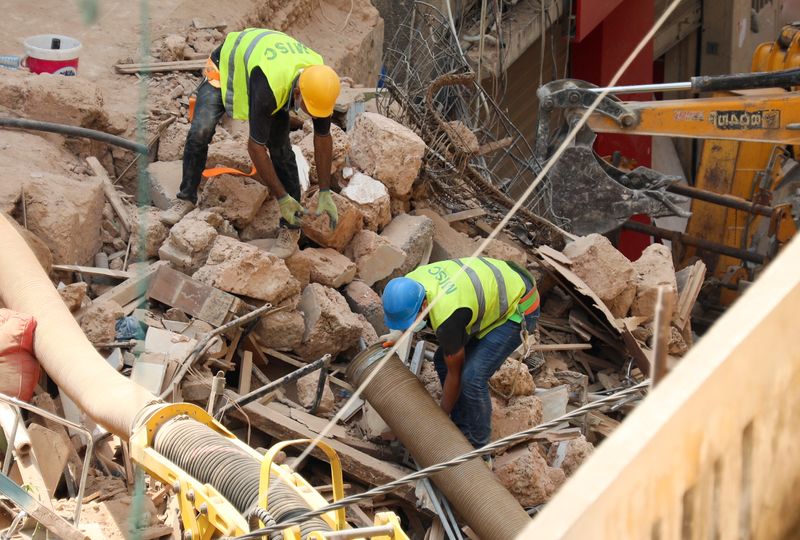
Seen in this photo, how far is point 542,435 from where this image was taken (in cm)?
734

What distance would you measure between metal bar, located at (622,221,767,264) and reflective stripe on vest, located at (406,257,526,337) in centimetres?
353

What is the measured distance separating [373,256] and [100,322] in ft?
7.16

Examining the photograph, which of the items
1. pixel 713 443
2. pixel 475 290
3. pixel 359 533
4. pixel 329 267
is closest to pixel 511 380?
pixel 475 290

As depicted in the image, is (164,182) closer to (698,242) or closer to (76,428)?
(76,428)

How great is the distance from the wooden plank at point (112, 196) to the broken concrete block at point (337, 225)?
1237mm

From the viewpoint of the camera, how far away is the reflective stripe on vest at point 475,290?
20.6ft

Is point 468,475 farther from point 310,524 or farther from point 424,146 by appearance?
point 424,146

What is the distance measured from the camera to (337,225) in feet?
25.5

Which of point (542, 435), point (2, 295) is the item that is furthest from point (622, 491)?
point (542, 435)

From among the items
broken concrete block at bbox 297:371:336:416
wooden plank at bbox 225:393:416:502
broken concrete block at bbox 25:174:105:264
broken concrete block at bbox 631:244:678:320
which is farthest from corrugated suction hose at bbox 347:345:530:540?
broken concrete block at bbox 631:244:678:320

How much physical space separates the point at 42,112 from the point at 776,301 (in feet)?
22.3

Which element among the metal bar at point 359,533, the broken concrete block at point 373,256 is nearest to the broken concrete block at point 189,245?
the broken concrete block at point 373,256

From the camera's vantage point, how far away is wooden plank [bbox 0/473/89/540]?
490 cm

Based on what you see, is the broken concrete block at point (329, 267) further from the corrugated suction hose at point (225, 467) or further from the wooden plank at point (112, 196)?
the corrugated suction hose at point (225, 467)
